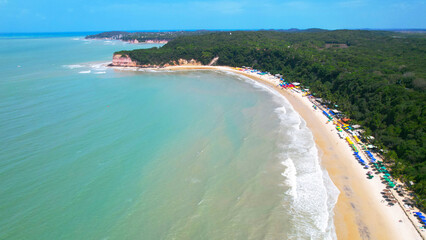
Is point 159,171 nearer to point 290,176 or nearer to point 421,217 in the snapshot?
point 290,176

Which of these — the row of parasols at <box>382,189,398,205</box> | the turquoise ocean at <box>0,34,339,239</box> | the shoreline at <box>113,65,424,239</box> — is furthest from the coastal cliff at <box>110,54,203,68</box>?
the row of parasols at <box>382,189,398,205</box>

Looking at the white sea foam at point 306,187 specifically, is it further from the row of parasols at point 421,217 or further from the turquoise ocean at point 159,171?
the row of parasols at point 421,217

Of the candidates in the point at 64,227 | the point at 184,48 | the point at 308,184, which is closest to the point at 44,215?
the point at 64,227

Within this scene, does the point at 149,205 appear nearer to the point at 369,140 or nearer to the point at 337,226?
the point at 337,226

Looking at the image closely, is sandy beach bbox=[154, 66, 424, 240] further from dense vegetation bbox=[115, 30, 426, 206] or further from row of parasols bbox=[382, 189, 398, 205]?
dense vegetation bbox=[115, 30, 426, 206]

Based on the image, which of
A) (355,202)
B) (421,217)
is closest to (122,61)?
(355,202)

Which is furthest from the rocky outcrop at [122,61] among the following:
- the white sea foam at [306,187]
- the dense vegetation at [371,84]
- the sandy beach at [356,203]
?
the sandy beach at [356,203]
